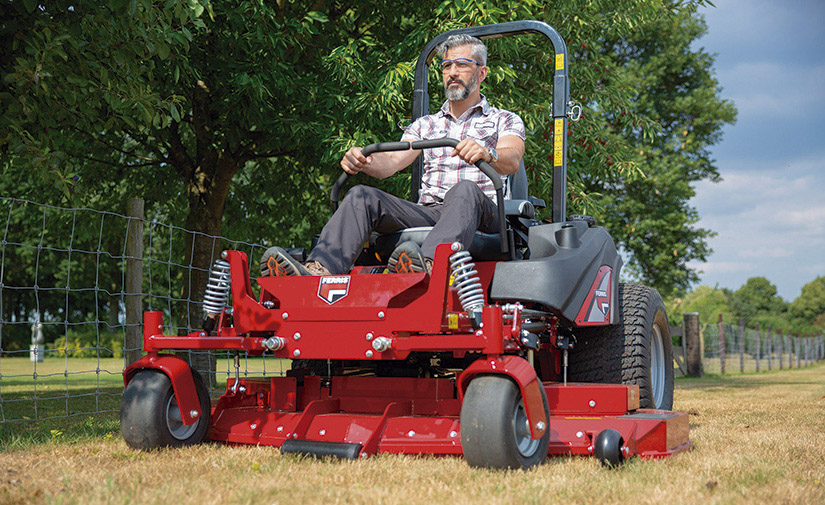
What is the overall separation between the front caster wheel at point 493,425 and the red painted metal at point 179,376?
144 cm

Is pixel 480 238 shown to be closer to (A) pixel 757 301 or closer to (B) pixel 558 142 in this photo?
(B) pixel 558 142

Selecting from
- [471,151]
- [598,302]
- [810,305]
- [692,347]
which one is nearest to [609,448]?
[598,302]

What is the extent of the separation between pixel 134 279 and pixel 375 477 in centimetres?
446

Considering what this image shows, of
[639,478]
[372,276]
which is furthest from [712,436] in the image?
[372,276]

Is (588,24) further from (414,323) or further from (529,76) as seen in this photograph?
(414,323)

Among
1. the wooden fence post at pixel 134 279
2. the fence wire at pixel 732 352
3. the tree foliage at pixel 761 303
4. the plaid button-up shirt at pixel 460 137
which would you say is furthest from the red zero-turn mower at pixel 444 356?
the tree foliage at pixel 761 303

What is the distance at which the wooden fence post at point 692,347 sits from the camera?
16.4m

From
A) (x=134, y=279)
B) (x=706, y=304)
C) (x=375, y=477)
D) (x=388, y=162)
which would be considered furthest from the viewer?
(x=706, y=304)

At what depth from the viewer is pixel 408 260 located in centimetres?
376

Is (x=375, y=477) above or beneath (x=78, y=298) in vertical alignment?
beneath

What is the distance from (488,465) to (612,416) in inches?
33.3

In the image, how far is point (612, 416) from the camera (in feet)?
12.8

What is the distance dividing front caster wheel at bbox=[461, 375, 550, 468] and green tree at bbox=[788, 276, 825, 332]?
90572mm

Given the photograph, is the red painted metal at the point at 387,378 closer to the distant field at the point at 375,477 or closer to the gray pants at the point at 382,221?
the distant field at the point at 375,477
